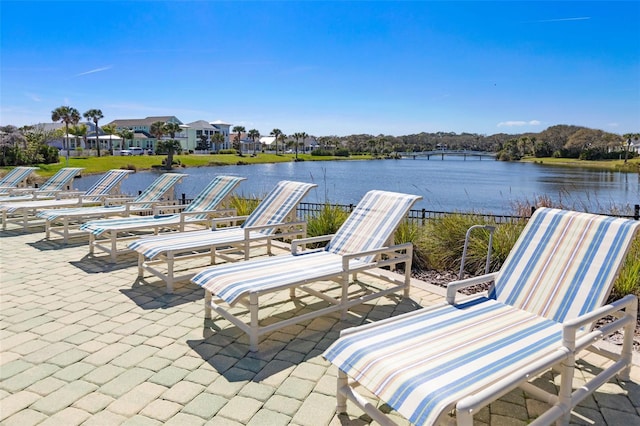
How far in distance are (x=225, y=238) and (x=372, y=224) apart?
187 cm

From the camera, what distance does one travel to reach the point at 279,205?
19.5ft

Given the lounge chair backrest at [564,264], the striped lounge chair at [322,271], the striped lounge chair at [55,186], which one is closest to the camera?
the lounge chair backrest at [564,264]

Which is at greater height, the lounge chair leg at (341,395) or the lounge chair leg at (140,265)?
the lounge chair leg at (140,265)

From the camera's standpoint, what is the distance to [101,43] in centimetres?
1945

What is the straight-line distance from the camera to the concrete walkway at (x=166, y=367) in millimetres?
2377

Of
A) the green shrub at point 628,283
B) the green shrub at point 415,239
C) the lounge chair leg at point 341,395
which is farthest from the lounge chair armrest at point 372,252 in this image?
the green shrub at point 628,283

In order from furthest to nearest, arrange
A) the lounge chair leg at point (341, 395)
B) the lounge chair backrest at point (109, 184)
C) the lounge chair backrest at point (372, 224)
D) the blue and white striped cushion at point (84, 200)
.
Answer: the lounge chair backrest at point (109, 184) < the blue and white striped cushion at point (84, 200) < the lounge chair backrest at point (372, 224) < the lounge chair leg at point (341, 395)

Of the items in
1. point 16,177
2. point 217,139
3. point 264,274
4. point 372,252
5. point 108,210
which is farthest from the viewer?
point 217,139

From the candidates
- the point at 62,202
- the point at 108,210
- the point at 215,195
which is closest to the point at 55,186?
the point at 62,202

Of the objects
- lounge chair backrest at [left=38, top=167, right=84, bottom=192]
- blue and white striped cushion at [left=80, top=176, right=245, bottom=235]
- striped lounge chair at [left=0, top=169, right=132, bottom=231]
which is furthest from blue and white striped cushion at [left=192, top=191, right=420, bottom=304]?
lounge chair backrest at [left=38, top=167, right=84, bottom=192]

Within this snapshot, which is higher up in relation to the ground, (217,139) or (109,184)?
(217,139)

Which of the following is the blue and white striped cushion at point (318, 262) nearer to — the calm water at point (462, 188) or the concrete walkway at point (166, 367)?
the concrete walkway at point (166, 367)

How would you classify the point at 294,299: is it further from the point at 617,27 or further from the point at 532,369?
the point at 617,27

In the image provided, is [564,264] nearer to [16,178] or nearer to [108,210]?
[108,210]
